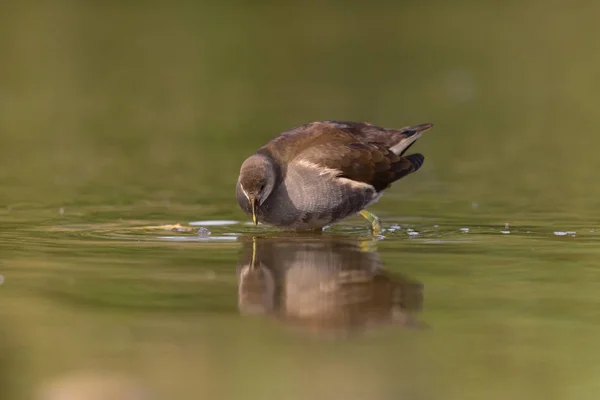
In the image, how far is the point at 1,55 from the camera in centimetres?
2497

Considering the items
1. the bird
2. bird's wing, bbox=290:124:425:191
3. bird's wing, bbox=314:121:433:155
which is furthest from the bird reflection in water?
bird's wing, bbox=314:121:433:155


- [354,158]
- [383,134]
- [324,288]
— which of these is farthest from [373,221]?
[324,288]

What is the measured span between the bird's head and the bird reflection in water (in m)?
0.33

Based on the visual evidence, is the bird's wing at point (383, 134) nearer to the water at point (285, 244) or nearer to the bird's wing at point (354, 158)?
the bird's wing at point (354, 158)

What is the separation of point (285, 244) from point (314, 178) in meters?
0.80

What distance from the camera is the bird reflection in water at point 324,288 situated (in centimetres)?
618

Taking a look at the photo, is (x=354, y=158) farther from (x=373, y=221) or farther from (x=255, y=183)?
(x=255, y=183)

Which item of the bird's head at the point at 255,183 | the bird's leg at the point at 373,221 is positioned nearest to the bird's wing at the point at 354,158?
the bird's leg at the point at 373,221

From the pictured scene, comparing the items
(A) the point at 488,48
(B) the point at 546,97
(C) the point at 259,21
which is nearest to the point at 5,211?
(B) the point at 546,97

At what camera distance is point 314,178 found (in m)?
9.40

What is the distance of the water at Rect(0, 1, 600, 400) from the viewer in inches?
207

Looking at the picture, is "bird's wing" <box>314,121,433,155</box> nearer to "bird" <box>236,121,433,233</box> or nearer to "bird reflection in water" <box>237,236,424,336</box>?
"bird" <box>236,121,433,233</box>

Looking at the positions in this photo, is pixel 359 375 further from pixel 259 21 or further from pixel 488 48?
pixel 259 21

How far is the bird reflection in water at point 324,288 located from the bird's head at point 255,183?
1.07ft
